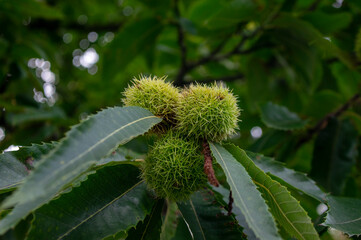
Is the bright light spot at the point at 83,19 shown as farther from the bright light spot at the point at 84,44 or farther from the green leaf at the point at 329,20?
the green leaf at the point at 329,20

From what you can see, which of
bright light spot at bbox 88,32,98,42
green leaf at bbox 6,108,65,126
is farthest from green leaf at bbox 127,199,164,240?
bright light spot at bbox 88,32,98,42

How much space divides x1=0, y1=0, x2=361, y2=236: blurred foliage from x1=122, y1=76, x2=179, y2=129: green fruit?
2.59ft

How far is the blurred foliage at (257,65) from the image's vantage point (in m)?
2.18

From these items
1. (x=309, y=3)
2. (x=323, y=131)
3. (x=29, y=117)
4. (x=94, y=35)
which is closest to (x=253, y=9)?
(x=309, y=3)

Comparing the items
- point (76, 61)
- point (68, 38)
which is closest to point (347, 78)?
point (76, 61)

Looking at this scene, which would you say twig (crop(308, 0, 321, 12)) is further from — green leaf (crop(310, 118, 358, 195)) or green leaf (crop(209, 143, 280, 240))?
green leaf (crop(209, 143, 280, 240))

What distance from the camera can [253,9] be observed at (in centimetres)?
233

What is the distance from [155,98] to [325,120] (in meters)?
1.50

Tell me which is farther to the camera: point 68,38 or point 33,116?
point 68,38

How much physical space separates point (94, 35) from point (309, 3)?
98.3 inches

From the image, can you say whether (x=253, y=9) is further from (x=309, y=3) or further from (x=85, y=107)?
(x=85, y=107)

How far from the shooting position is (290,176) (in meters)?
1.42

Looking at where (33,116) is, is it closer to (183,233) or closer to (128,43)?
(128,43)

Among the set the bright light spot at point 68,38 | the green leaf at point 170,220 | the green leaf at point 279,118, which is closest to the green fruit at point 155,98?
the green leaf at point 170,220
